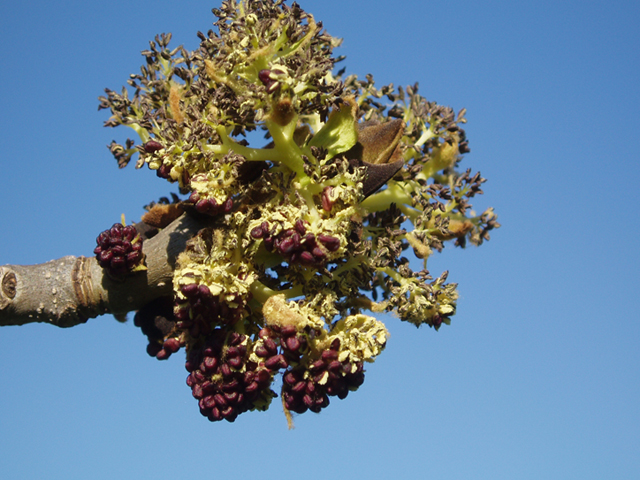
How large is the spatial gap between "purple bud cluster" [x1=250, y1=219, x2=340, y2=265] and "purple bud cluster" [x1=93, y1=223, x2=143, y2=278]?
96 centimetres

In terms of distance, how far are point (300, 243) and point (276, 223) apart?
195 millimetres

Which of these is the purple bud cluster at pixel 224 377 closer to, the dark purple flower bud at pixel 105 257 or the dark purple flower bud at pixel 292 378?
the dark purple flower bud at pixel 292 378

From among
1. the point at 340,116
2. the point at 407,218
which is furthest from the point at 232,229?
the point at 407,218

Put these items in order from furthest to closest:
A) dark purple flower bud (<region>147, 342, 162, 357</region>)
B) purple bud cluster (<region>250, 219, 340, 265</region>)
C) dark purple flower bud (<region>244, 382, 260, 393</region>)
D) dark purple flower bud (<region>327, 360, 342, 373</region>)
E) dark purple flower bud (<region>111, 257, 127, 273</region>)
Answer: dark purple flower bud (<region>147, 342, 162, 357</region>) < dark purple flower bud (<region>111, 257, 127, 273</region>) < dark purple flower bud (<region>244, 382, 260, 393</region>) < dark purple flower bud (<region>327, 360, 342, 373</region>) < purple bud cluster (<region>250, 219, 340, 265</region>)

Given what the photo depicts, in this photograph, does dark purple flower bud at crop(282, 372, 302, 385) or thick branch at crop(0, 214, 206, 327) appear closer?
dark purple flower bud at crop(282, 372, 302, 385)

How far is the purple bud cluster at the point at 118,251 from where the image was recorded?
4.64 m

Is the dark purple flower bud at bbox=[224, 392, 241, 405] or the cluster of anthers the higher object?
the cluster of anthers

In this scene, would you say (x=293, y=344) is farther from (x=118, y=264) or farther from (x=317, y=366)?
(x=118, y=264)

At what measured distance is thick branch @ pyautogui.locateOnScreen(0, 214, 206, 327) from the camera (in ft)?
15.5

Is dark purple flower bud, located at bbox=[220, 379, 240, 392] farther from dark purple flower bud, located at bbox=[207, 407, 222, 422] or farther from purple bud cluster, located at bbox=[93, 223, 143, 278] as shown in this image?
purple bud cluster, located at bbox=[93, 223, 143, 278]

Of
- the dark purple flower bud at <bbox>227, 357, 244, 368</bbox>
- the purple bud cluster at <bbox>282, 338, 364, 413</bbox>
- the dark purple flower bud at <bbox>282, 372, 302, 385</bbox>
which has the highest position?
the dark purple flower bud at <bbox>227, 357, 244, 368</bbox>

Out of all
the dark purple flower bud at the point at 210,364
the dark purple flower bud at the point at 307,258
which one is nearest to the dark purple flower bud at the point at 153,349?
the dark purple flower bud at the point at 210,364

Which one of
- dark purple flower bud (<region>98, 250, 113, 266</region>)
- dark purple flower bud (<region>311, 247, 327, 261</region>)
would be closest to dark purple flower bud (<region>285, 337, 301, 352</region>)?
dark purple flower bud (<region>311, 247, 327, 261</region>)

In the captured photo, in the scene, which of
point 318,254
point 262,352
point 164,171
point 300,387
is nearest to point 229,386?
point 262,352
